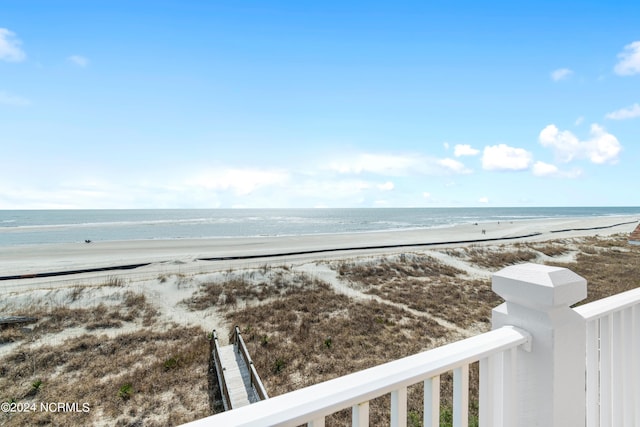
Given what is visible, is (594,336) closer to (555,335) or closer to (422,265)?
(555,335)

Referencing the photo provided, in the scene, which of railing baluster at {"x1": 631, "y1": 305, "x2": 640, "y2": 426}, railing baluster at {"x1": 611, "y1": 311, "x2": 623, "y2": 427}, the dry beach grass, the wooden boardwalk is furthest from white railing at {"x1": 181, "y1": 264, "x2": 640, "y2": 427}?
the wooden boardwalk

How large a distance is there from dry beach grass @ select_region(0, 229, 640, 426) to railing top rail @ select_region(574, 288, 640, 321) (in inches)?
188

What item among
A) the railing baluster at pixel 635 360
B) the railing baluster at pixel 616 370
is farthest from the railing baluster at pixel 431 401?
the railing baluster at pixel 635 360

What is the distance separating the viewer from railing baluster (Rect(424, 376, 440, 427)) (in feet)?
3.31

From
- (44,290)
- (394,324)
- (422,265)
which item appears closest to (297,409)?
(394,324)

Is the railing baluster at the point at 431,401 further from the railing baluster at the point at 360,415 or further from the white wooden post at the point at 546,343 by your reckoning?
the white wooden post at the point at 546,343

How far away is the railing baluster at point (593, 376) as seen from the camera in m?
1.51

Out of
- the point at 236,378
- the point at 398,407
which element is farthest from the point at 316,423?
the point at 236,378

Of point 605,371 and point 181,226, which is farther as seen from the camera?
point 181,226

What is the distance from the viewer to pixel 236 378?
6734 mm

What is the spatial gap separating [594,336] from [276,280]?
1524 centimetres

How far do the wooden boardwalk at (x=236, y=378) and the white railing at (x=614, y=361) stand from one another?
5.61 m

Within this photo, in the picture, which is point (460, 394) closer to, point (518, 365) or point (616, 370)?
point (518, 365)

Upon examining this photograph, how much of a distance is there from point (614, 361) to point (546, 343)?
91 centimetres
